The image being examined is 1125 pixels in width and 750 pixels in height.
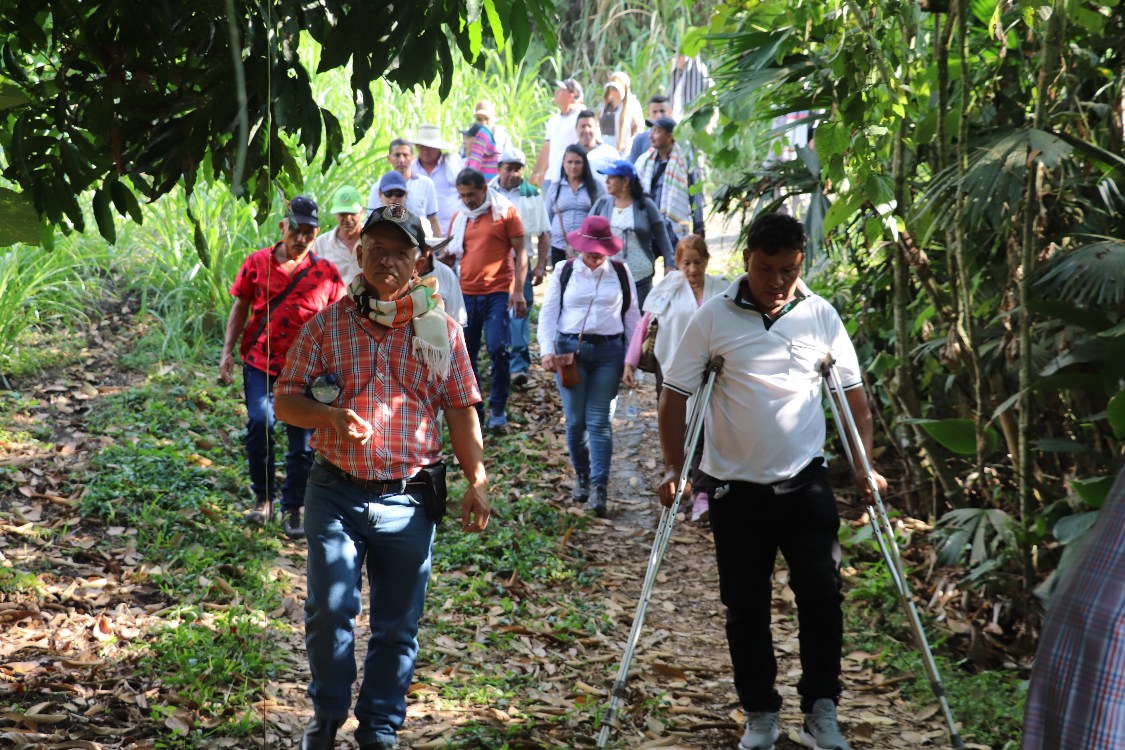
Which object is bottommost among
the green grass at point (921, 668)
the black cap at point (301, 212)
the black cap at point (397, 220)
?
the green grass at point (921, 668)

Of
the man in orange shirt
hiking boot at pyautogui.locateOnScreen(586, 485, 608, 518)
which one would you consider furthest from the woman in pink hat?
the man in orange shirt

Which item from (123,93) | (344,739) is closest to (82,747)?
(344,739)

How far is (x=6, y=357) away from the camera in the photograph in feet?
29.4

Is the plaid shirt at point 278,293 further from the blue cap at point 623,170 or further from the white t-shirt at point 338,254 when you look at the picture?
the blue cap at point 623,170

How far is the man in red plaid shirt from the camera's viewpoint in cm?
409

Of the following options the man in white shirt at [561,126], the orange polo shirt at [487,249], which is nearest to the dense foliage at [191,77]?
the orange polo shirt at [487,249]

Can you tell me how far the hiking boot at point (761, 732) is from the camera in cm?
480

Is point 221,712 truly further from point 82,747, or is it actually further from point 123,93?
point 123,93

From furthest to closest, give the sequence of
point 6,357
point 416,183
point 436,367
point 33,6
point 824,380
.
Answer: point 416,183 < point 6,357 < point 824,380 < point 436,367 < point 33,6

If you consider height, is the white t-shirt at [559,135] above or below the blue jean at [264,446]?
above

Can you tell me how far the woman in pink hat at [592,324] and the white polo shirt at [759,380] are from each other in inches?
137

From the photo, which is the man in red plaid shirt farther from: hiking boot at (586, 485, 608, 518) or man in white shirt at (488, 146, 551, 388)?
man in white shirt at (488, 146, 551, 388)

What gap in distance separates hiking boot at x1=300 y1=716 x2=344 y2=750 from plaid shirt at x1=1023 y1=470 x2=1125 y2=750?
9.56 ft

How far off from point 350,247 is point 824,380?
14.7ft
